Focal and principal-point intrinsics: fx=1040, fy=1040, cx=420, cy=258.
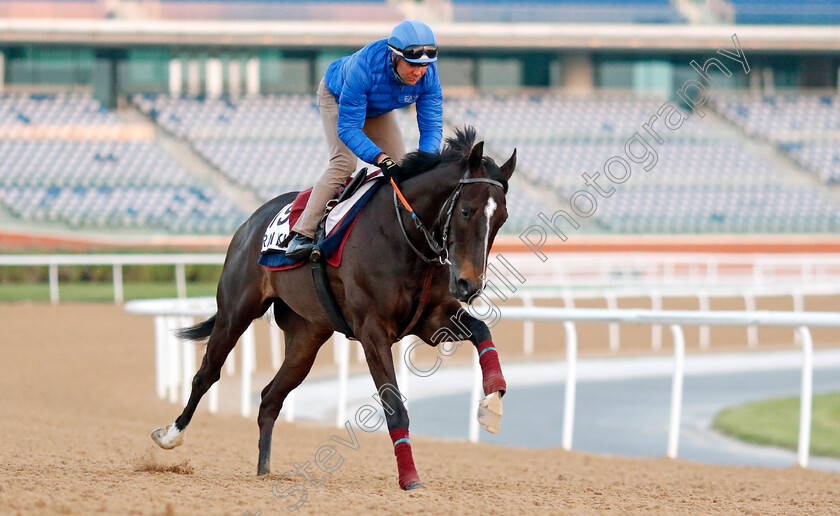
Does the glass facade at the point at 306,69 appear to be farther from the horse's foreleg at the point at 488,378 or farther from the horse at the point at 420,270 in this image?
the horse's foreleg at the point at 488,378

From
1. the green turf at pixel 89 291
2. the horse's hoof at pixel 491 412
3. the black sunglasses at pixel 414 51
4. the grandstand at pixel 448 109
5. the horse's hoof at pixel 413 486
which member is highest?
the grandstand at pixel 448 109

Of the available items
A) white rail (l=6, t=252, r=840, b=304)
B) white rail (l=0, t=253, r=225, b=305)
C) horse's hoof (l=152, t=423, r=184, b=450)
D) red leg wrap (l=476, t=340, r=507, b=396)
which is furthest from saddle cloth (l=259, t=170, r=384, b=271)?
white rail (l=0, t=253, r=225, b=305)

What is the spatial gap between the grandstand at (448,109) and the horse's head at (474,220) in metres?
17.8

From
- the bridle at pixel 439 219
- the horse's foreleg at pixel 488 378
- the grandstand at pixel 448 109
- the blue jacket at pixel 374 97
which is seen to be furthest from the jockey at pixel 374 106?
the grandstand at pixel 448 109

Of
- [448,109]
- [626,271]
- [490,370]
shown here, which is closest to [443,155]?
[490,370]

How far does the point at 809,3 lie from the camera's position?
3002cm

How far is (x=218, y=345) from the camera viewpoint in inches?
205

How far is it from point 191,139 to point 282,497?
22.2 m

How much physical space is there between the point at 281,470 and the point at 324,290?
1200 mm

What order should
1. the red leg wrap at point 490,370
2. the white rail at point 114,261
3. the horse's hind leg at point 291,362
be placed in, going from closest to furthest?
1. the red leg wrap at point 490,370
2. the horse's hind leg at point 291,362
3. the white rail at point 114,261

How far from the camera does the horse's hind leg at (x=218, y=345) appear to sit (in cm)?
505

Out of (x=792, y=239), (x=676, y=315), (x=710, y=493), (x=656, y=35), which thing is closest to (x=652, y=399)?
(x=676, y=315)

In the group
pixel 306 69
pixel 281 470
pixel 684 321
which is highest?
pixel 306 69

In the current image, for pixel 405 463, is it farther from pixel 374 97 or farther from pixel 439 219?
pixel 374 97
